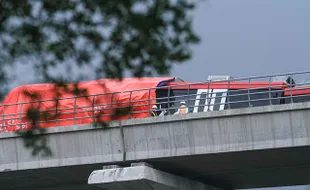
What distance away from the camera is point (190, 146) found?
2398 cm

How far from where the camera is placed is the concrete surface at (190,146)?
22.7 metres

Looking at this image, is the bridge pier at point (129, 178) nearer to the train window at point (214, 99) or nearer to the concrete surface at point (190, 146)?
the concrete surface at point (190, 146)

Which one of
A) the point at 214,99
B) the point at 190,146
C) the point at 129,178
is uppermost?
the point at 214,99

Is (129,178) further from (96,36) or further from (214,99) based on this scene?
(96,36)

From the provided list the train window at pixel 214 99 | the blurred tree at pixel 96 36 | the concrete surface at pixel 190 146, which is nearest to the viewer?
the blurred tree at pixel 96 36

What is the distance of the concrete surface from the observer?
74.5 ft

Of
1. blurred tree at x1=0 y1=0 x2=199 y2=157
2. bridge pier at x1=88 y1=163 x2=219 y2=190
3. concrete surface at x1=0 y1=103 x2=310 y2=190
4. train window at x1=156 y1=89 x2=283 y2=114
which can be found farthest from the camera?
train window at x1=156 y1=89 x2=283 y2=114

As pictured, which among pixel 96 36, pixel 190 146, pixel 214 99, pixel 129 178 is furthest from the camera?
pixel 214 99

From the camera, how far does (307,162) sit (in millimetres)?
26547

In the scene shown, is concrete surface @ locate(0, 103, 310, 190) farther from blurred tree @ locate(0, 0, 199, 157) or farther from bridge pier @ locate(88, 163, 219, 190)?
blurred tree @ locate(0, 0, 199, 157)

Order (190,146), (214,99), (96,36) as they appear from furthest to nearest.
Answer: (214,99)
(190,146)
(96,36)

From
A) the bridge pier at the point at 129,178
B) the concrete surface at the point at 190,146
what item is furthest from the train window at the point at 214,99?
the bridge pier at the point at 129,178

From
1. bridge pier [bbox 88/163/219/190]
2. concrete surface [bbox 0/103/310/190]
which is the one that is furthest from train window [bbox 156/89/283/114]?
bridge pier [bbox 88/163/219/190]

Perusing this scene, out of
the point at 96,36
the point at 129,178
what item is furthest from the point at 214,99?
the point at 96,36
